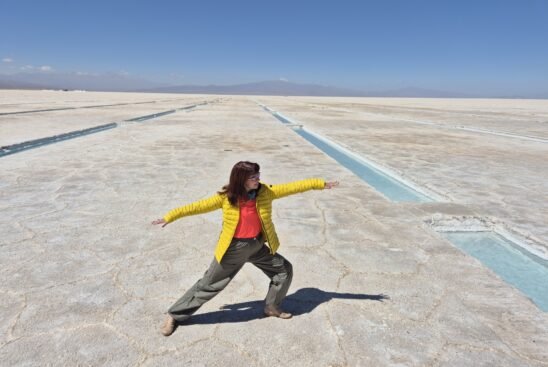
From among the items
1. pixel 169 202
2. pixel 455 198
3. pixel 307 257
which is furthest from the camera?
pixel 455 198

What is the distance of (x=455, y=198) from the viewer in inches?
196

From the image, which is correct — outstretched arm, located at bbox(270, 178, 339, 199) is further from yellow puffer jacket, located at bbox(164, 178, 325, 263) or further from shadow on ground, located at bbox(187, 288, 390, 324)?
shadow on ground, located at bbox(187, 288, 390, 324)

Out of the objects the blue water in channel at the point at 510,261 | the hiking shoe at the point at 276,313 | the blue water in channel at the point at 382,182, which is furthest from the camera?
the blue water in channel at the point at 382,182

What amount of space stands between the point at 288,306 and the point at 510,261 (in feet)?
7.60

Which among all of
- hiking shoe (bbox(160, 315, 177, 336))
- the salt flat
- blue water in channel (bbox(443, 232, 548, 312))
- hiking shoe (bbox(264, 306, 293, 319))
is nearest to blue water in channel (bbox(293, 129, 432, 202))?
the salt flat

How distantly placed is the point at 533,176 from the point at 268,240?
6425mm

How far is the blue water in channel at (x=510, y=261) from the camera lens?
305cm

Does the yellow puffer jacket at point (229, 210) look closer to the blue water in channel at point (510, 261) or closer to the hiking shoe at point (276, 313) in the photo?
the hiking shoe at point (276, 313)

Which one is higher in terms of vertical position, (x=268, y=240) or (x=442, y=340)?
(x=268, y=240)

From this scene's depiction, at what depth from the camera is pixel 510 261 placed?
11.3 ft

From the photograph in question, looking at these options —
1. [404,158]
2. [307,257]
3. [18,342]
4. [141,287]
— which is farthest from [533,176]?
[18,342]

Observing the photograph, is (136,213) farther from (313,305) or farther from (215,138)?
(215,138)

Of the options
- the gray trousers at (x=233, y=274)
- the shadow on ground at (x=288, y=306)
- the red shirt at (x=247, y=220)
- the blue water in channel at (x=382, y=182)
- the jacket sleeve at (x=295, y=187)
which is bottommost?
the blue water in channel at (x=382, y=182)

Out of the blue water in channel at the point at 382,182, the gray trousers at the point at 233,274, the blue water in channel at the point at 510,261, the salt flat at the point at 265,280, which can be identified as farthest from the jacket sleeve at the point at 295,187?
the blue water in channel at the point at 382,182
